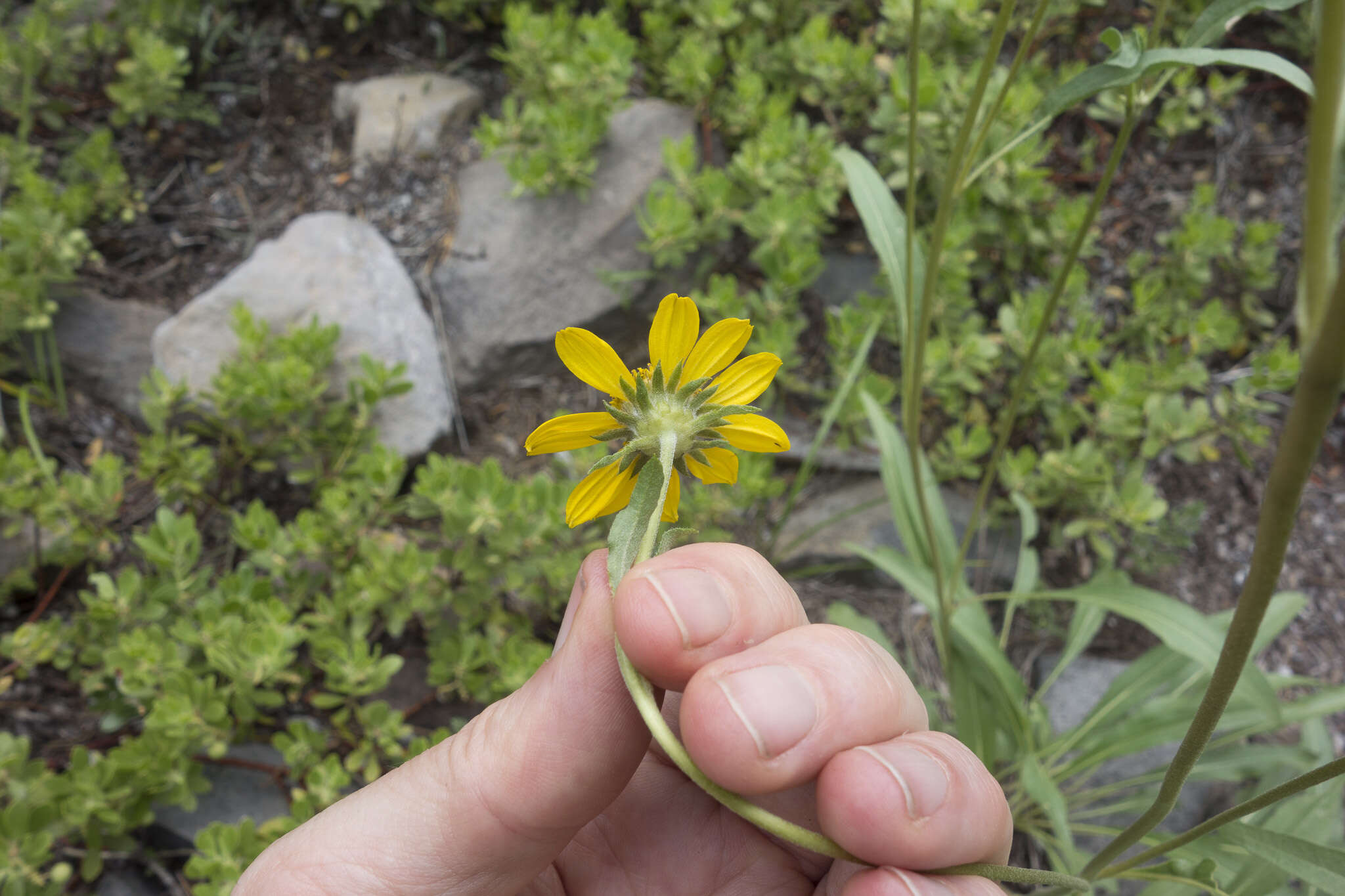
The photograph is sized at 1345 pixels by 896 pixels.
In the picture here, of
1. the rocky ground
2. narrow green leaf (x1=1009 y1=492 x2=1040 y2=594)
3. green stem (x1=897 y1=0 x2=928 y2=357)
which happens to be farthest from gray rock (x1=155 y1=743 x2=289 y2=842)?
narrow green leaf (x1=1009 y1=492 x2=1040 y2=594)

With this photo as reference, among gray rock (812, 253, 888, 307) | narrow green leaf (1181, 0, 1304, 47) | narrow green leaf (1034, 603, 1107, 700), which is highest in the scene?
narrow green leaf (1181, 0, 1304, 47)

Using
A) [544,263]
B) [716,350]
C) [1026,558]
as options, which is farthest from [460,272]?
[716,350]

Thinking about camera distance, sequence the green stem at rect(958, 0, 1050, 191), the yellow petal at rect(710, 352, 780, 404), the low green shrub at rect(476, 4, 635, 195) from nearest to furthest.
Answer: the yellow petal at rect(710, 352, 780, 404) → the green stem at rect(958, 0, 1050, 191) → the low green shrub at rect(476, 4, 635, 195)

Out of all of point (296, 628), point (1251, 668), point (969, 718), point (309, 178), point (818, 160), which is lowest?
point (296, 628)

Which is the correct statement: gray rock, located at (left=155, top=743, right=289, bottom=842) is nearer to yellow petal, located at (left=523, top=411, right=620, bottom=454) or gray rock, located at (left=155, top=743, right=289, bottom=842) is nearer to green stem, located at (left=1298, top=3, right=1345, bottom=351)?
yellow petal, located at (left=523, top=411, right=620, bottom=454)

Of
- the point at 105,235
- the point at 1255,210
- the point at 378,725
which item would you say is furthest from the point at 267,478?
the point at 1255,210

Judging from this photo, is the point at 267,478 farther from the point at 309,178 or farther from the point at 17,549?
the point at 309,178
